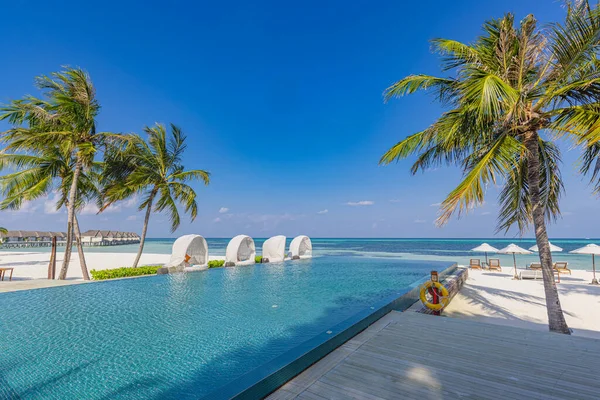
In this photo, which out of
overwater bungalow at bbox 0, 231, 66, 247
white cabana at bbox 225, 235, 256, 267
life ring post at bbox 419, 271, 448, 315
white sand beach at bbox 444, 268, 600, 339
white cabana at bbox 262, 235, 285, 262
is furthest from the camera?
overwater bungalow at bbox 0, 231, 66, 247

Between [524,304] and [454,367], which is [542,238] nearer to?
Answer: [454,367]

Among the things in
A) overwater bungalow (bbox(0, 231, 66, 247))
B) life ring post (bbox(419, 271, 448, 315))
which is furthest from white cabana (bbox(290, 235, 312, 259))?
overwater bungalow (bbox(0, 231, 66, 247))

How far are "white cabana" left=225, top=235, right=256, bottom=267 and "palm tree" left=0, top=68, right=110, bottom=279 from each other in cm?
761

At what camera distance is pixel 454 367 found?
9.34 ft

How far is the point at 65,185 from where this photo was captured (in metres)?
10.9

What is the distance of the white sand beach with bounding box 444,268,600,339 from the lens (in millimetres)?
6207

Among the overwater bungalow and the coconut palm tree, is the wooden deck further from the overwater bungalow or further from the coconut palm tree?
the overwater bungalow

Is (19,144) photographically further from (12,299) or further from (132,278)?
(132,278)

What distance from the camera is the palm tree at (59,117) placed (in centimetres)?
847

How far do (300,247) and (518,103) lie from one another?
19.8m

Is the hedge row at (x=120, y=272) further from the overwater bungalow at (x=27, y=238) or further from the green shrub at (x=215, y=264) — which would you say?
the overwater bungalow at (x=27, y=238)

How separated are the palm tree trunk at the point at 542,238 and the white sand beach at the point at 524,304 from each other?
1.39 metres

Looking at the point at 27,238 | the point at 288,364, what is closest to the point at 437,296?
the point at 288,364

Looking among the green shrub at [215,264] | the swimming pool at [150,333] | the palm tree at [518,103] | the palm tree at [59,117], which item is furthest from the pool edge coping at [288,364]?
the green shrub at [215,264]
